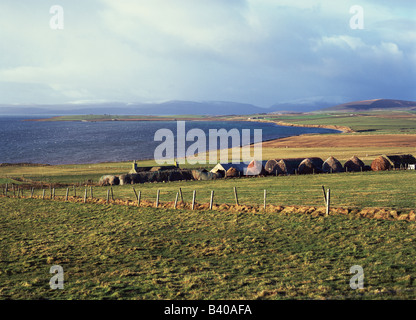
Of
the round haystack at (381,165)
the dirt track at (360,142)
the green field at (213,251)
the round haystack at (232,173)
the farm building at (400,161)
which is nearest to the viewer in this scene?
the green field at (213,251)

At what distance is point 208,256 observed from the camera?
2083 cm

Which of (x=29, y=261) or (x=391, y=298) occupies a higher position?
(x=391, y=298)

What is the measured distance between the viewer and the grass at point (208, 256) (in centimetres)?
1527

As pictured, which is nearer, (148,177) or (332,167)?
(332,167)

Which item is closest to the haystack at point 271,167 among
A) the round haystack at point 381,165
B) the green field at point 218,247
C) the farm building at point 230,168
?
the farm building at point 230,168

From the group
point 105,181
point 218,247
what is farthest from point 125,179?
point 218,247

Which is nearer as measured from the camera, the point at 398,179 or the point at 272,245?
the point at 272,245

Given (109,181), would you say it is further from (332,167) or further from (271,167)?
(332,167)

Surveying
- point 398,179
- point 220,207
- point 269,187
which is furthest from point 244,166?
point 220,207

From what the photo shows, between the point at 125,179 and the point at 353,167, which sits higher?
the point at 353,167

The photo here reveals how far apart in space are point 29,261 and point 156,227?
869cm

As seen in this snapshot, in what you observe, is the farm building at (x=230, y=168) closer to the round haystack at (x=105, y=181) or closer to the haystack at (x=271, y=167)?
the haystack at (x=271, y=167)
